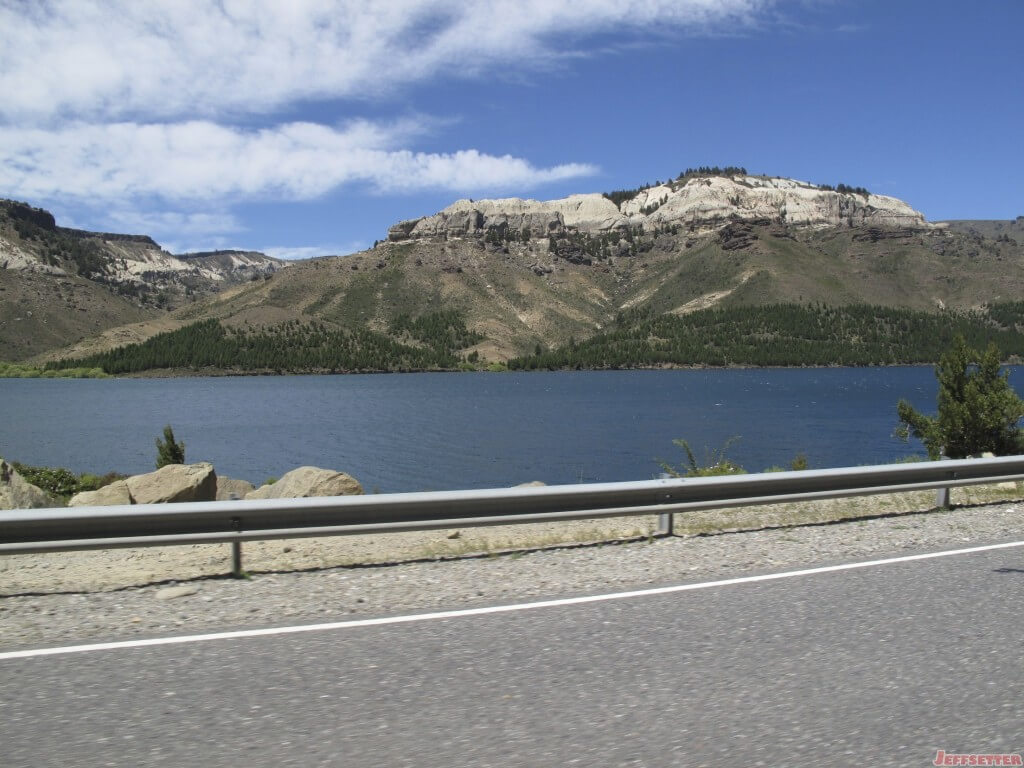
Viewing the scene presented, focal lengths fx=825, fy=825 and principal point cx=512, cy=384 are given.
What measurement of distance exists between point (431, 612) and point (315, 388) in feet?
510

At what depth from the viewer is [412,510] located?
9062mm

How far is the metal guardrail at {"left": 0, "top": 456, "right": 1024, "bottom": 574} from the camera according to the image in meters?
7.77

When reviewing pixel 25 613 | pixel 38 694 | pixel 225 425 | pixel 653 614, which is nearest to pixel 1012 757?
pixel 653 614

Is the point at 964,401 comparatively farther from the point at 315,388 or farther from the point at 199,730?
the point at 315,388

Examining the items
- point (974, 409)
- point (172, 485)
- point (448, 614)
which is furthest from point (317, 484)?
point (974, 409)

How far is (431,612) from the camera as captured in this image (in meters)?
7.01

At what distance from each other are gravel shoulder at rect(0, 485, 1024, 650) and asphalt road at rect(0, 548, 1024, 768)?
918 mm

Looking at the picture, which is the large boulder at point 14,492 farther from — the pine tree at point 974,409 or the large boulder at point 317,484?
the pine tree at point 974,409

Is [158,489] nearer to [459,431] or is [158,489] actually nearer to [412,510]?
[412,510]

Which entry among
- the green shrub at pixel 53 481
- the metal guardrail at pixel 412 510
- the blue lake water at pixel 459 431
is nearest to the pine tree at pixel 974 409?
the blue lake water at pixel 459 431

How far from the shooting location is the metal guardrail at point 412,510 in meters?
7.77

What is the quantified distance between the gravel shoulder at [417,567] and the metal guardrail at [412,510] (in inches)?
A: 16.7

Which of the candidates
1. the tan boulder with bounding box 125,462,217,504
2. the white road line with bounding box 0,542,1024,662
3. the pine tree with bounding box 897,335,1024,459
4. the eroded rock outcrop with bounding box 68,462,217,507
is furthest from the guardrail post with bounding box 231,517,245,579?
the pine tree with bounding box 897,335,1024,459

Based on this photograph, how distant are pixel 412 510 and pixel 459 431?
67.5 metres
